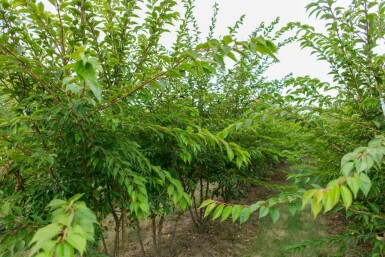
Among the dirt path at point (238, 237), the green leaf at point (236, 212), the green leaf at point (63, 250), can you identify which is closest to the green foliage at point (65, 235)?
the green leaf at point (63, 250)

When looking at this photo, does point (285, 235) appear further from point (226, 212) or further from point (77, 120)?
point (77, 120)

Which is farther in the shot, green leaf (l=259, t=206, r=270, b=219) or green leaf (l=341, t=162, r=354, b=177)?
green leaf (l=259, t=206, r=270, b=219)

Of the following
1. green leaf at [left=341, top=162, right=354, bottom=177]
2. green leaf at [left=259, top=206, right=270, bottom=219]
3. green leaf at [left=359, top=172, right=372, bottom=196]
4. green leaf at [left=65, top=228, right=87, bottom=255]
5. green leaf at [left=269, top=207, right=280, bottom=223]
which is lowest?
green leaf at [left=269, top=207, right=280, bottom=223]

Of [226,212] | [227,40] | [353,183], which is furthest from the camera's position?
[226,212]

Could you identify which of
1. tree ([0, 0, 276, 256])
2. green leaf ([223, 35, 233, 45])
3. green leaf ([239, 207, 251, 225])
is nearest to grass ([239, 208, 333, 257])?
tree ([0, 0, 276, 256])

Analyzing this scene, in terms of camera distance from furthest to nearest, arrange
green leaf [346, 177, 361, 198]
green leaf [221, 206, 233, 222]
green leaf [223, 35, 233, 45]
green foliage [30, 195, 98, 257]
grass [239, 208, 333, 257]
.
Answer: grass [239, 208, 333, 257], green leaf [221, 206, 233, 222], green leaf [223, 35, 233, 45], green leaf [346, 177, 361, 198], green foliage [30, 195, 98, 257]

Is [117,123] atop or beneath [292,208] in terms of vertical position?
atop

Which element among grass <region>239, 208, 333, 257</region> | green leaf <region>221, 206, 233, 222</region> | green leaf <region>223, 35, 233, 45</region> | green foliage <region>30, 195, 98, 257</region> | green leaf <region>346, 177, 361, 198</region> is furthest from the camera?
grass <region>239, 208, 333, 257</region>

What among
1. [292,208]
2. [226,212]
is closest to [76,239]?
[226,212]

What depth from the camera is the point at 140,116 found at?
7.80 ft

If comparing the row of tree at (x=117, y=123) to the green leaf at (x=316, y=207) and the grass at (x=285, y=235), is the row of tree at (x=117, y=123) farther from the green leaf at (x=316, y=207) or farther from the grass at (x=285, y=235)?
the grass at (x=285, y=235)

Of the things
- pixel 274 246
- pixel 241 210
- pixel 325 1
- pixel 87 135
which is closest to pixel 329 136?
pixel 325 1

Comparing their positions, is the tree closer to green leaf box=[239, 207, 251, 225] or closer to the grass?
green leaf box=[239, 207, 251, 225]

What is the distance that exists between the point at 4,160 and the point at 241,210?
1.65m
